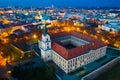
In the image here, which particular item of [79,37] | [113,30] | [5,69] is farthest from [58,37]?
[113,30]

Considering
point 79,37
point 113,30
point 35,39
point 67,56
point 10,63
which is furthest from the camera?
point 113,30

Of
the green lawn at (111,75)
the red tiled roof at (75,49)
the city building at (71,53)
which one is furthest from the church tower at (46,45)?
the green lawn at (111,75)

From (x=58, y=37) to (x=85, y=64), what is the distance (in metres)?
16.7

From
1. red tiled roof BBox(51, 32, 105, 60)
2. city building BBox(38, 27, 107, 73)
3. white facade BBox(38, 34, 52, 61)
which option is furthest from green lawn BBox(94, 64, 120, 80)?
white facade BBox(38, 34, 52, 61)

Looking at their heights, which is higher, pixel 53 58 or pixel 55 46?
pixel 55 46

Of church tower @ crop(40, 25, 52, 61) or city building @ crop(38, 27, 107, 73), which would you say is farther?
church tower @ crop(40, 25, 52, 61)

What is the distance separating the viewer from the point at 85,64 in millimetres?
47156

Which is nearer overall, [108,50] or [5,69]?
[5,69]

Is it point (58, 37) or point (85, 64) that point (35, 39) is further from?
point (85, 64)

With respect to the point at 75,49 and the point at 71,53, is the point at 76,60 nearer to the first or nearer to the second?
the point at 71,53

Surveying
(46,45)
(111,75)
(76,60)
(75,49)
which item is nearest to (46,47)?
(46,45)

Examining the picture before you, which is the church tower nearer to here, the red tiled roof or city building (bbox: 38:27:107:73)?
city building (bbox: 38:27:107:73)

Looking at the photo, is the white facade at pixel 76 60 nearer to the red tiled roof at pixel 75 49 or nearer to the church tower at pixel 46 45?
the red tiled roof at pixel 75 49

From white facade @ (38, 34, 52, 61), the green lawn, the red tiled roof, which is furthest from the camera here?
white facade @ (38, 34, 52, 61)
